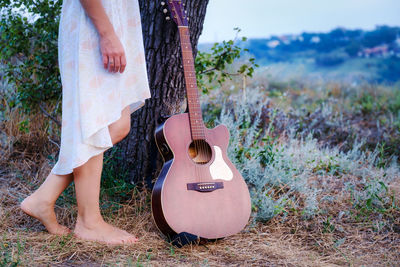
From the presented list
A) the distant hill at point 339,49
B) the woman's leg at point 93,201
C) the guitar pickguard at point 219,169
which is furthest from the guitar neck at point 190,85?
the distant hill at point 339,49

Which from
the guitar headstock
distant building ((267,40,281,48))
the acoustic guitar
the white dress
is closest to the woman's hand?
the white dress

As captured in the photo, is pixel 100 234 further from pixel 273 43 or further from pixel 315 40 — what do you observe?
pixel 315 40

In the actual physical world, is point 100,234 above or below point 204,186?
below

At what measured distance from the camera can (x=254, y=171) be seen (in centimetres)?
299

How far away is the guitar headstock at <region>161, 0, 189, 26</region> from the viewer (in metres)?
2.44

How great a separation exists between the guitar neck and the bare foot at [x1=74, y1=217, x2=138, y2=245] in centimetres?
75

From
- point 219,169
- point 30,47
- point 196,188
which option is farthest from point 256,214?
point 30,47

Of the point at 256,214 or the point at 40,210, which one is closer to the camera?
the point at 40,210

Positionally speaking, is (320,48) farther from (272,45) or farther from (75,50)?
(75,50)

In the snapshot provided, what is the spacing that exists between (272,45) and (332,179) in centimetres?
825

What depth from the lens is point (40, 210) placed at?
217 centimetres

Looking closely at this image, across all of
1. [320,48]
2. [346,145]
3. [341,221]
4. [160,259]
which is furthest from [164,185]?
[320,48]

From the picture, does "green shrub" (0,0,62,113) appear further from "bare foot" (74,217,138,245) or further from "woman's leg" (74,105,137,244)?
"bare foot" (74,217,138,245)

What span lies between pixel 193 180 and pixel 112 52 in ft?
2.78
